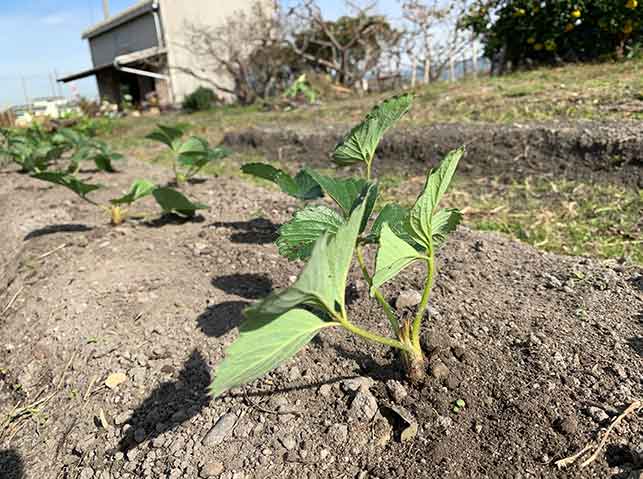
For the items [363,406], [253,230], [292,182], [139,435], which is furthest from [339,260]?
[253,230]

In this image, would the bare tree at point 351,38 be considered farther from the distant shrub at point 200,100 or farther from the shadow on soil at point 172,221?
the shadow on soil at point 172,221

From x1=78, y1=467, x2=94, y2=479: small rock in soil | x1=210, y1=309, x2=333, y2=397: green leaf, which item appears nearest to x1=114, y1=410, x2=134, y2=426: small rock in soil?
x1=78, y1=467, x2=94, y2=479: small rock in soil

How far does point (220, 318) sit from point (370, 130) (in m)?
0.65

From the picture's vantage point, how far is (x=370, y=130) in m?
1.06

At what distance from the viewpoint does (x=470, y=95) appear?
4.77 m

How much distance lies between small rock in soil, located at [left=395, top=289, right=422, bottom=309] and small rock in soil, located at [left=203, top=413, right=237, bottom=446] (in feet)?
1.64

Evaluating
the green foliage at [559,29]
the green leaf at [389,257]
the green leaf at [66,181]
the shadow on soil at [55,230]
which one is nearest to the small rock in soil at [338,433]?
the green leaf at [389,257]

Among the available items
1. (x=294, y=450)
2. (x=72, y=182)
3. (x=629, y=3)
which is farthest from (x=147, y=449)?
(x=629, y=3)

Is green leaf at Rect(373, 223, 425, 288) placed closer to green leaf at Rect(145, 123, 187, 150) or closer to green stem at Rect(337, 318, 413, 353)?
green stem at Rect(337, 318, 413, 353)

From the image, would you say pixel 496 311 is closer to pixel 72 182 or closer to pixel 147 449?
pixel 147 449

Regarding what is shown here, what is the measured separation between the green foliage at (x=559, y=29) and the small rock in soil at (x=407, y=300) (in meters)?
6.16

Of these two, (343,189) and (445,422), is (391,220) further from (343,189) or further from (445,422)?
(445,422)

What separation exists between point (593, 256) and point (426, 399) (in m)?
1.11

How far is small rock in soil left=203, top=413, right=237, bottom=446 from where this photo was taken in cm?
92
